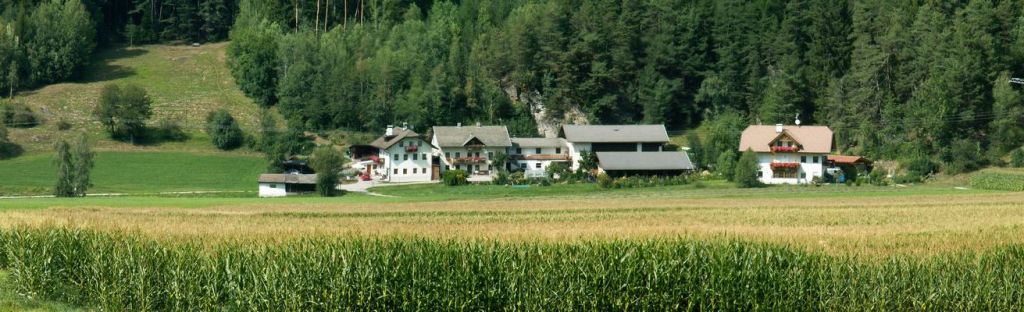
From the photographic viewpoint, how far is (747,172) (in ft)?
268

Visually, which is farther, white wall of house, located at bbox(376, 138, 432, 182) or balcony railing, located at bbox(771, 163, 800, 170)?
white wall of house, located at bbox(376, 138, 432, 182)

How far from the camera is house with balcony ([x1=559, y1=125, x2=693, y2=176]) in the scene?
9431 cm

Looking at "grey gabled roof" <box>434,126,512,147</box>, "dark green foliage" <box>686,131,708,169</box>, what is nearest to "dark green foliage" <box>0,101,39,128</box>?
"grey gabled roof" <box>434,126,512,147</box>

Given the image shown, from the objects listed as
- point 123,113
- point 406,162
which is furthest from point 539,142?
point 123,113

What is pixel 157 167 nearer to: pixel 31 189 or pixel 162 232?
pixel 31 189

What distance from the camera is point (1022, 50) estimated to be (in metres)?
95.5

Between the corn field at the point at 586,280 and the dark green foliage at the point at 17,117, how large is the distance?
8687 cm

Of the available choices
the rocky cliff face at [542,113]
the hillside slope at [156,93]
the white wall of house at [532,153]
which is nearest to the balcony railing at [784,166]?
the white wall of house at [532,153]

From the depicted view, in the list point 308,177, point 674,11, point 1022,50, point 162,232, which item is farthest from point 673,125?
point 162,232

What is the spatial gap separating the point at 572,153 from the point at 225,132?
31.5m

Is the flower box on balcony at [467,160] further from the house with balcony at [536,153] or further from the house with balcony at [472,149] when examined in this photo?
the house with balcony at [536,153]

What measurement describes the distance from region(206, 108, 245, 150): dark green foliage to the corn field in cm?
7980

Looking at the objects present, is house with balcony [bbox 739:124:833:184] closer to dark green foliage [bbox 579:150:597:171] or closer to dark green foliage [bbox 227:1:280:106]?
dark green foliage [bbox 579:150:597:171]

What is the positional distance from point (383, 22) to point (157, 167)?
152ft
